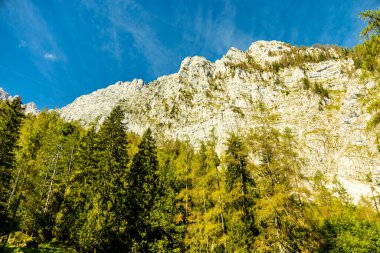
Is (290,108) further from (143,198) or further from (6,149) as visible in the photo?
(6,149)

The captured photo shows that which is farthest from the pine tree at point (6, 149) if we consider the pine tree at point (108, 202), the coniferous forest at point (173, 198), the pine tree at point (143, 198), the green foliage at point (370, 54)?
the green foliage at point (370, 54)

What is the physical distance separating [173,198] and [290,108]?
132 m

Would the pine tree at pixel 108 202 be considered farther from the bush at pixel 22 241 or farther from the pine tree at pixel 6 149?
the pine tree at pixel 6 149

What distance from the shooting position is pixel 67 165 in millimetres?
35688

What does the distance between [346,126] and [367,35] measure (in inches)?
4913

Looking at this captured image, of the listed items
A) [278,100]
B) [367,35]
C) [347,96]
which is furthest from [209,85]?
[367,35]

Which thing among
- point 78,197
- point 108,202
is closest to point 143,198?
point 108,202

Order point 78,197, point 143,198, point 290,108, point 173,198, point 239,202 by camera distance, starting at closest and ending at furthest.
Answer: point 239,202
point 78,197
point 173,198
point 143,198
point 290,108

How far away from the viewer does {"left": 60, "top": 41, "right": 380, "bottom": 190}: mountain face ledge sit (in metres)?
109

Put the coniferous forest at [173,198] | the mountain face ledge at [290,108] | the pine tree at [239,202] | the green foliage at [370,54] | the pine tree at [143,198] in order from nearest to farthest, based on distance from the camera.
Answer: the green foliage at [370,54], the coniferous forest at [173,198], the pine tree at [239,202], the pine tree at [143,198], the mountain face ledge at [290,108]

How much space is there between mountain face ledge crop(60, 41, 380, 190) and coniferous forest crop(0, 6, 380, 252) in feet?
247

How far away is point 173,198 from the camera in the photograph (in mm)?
29094

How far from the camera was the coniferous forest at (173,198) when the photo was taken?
17031mm

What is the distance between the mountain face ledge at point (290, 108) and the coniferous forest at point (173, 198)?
75.2m
